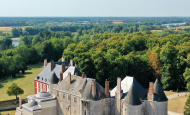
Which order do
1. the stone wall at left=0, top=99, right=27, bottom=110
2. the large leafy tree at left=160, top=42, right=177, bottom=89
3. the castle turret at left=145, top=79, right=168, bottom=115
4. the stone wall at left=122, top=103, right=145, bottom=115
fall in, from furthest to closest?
1. the large leafy tree at left=160, top=42, right=177, bottom=89
2. the stone wall at left=0, top=99, right=27, bottom=110
3. the castle turret at left=145, top=79, right=168, bottom=115
4. the stone wall at left=122, top=103, right=145, bottom=115

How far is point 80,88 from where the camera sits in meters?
40.2

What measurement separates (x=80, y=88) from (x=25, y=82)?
117ft

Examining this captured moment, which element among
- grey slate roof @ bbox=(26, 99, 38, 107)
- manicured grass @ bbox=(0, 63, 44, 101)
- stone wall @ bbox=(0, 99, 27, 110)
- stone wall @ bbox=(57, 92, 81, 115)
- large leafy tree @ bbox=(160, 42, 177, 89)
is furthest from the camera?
large leafy tree @ bbox=(160, 42, 177, 89)

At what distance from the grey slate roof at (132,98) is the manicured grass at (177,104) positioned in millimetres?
17751

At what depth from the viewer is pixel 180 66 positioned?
66.1 m

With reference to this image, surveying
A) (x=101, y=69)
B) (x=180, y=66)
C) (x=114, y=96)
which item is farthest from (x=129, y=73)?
(x=114, y=96)

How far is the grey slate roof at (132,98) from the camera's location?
3631cm

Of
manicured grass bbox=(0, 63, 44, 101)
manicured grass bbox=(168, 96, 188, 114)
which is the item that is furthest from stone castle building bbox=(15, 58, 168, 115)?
manicured grass bbox=(0, 63, 44, 101)

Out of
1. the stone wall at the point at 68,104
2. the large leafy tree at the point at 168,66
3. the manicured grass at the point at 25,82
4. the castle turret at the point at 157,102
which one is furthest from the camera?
the large leafy tree at the point at 168,66

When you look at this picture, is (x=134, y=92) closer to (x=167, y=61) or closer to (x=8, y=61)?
(x=167, y=61)

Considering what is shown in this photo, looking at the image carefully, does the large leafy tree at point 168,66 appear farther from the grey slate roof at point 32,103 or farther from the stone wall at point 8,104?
the grey slate roof at point 32,103

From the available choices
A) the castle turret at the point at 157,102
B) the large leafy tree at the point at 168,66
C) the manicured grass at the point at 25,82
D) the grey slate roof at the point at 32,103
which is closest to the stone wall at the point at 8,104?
the manicured grass at the point at 25,82

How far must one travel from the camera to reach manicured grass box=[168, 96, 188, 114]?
169ft

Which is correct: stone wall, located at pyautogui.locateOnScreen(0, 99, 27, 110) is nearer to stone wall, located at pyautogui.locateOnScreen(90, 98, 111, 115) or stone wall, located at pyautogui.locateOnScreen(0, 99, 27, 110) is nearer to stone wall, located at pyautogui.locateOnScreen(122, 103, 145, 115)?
stone wall, located at pyautogui.locateOnScreen(90, 98, 111, 115)
